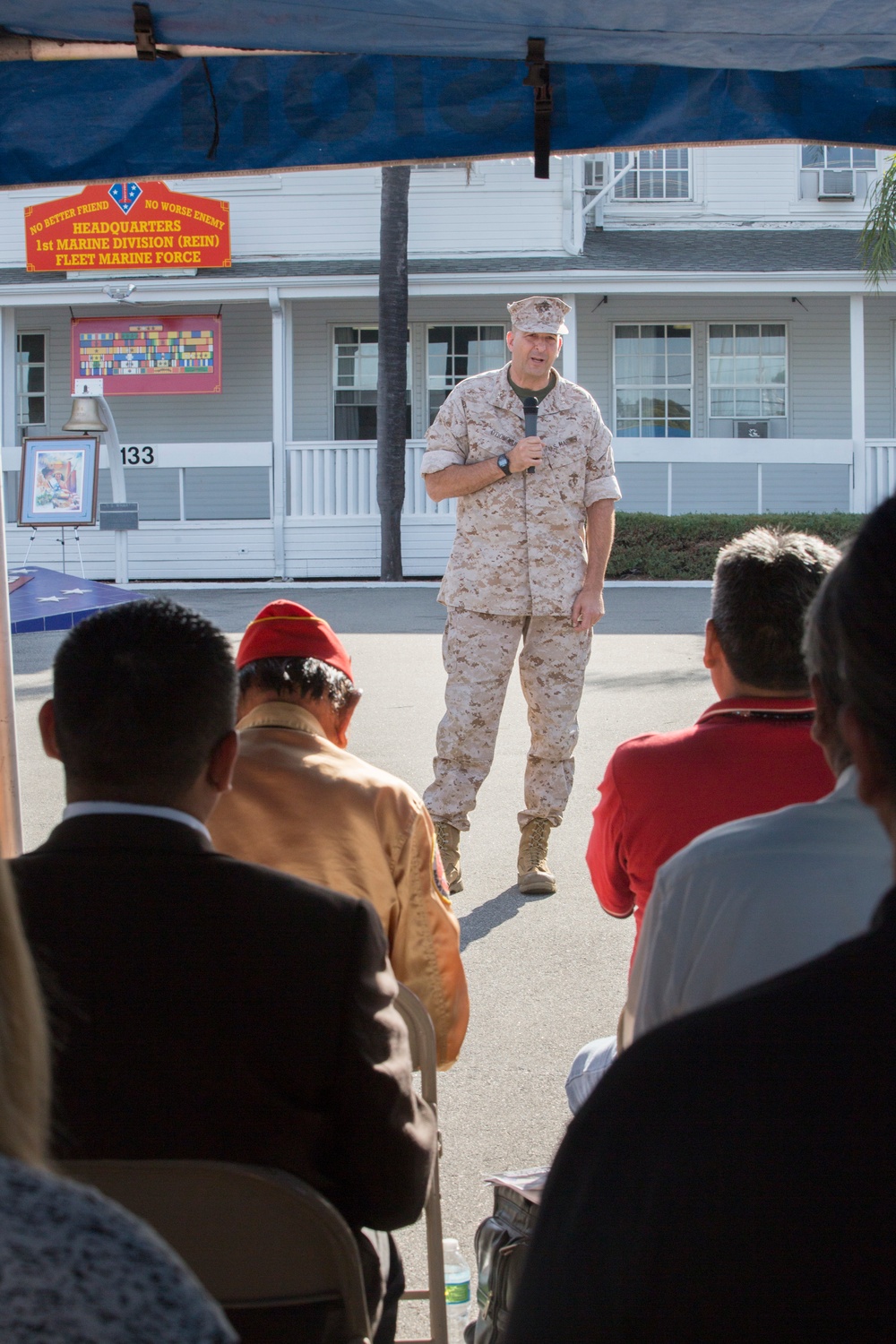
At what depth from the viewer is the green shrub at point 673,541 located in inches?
660

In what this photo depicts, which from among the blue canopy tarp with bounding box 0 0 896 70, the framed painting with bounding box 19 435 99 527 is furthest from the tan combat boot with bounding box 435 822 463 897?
the framed painting with bounding box 19 435 99 527

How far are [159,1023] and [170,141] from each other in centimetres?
286

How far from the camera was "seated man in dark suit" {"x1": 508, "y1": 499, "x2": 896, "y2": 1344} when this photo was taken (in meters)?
0.75

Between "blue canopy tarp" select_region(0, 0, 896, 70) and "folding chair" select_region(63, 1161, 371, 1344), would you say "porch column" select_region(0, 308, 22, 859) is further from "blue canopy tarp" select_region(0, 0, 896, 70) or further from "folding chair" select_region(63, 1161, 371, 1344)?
"folding chair" select_region(63, 1161, 371, 1344)


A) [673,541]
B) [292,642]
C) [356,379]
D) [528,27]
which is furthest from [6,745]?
[356,379]

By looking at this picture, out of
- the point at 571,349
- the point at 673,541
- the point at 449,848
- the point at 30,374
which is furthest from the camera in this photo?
the point at 30,374

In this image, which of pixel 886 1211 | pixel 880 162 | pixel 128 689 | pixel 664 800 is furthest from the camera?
pixel 880 162

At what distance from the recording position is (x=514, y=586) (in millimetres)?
5094

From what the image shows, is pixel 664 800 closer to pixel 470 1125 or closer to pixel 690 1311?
pixel 470 1125

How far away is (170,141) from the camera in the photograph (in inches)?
145

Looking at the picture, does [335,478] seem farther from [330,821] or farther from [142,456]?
[330,821]

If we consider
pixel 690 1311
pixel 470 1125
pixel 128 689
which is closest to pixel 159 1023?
pixel 128 689

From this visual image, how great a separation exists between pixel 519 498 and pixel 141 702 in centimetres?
350

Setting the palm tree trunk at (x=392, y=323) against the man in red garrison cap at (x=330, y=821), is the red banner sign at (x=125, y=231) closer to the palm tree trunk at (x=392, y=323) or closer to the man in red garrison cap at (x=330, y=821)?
the palm tree trunk at (x=392, y=323)
